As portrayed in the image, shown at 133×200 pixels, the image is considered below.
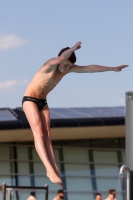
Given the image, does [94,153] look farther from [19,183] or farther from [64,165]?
[19,183]

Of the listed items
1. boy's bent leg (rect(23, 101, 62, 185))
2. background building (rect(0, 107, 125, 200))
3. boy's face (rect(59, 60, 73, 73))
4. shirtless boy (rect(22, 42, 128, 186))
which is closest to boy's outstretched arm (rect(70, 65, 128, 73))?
shirtless boy (rect(22, 42, 128, 186))

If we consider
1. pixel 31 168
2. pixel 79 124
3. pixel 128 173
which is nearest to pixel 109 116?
pixel 79 124

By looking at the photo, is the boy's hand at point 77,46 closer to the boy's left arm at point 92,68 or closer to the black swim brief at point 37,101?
the boy's left arm at point 92,68

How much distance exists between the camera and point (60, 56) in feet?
25.6

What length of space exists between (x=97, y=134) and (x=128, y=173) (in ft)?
56.3

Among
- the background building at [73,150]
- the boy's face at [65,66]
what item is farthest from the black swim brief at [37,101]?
the background building at [73,150]

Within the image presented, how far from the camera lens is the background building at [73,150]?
954 inches

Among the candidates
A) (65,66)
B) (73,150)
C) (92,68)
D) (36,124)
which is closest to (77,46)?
(65,66)

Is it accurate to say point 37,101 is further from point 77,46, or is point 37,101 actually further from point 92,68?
point 77,46

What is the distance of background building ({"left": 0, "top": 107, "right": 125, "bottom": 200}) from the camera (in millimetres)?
24234

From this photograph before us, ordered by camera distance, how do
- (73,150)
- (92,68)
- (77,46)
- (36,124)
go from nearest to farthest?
1. (77,46)
2. (36,124)
3. (92,68)
4. (73,150)

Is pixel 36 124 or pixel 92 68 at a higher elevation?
pixel 92 68

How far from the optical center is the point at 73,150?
87.0 feet

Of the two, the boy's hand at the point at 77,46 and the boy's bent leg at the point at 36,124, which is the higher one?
the boy's hand at the point at 77,46
